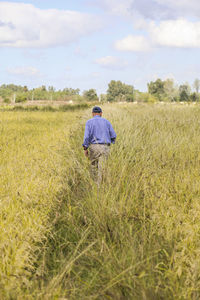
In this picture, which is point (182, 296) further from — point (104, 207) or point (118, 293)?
point (104, 207)

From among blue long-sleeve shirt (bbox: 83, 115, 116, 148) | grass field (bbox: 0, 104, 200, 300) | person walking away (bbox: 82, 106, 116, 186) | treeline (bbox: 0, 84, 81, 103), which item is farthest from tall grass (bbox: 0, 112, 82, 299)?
treeline (bbox: 0, 84, 81, 103)

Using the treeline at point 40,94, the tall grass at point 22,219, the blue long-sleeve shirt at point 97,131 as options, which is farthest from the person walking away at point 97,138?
the treeline at point 40,94

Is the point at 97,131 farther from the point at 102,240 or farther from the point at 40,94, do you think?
the point at 40,94

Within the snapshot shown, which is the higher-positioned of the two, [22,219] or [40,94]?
[40,94]

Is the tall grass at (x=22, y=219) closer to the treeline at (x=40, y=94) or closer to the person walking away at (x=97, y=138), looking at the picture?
the person walking away at (x=97, y=138)

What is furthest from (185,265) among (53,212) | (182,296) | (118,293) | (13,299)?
(53,212)

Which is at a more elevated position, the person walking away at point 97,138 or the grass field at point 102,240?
the person walking away at point 97,138

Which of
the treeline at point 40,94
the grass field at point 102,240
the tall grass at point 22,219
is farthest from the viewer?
the treeline at point 40,94

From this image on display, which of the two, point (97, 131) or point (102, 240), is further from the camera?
point (97, 131)

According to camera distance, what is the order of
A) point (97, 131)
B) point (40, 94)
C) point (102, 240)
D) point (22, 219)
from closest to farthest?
point (102, 240) < point (22, 219) < point (97, 131) < point (40, 94)

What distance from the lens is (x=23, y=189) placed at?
4.84 m

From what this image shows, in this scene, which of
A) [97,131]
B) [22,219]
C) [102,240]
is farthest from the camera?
[97,131]

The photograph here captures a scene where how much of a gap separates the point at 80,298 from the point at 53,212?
1.71m

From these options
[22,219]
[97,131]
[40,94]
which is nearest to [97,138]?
[97,131]
